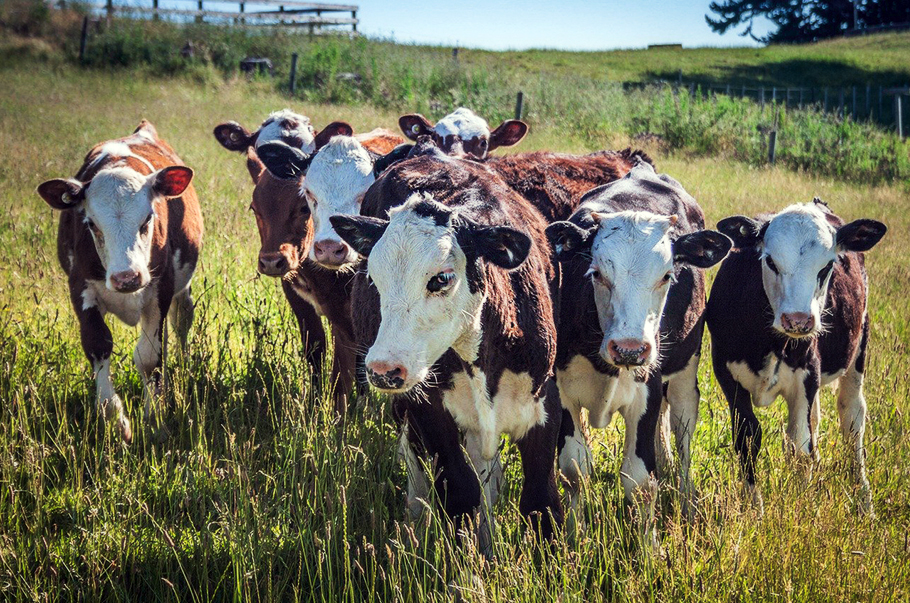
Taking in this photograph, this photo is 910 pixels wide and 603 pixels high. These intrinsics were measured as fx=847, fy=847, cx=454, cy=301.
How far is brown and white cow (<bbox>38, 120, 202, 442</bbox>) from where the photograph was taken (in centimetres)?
524

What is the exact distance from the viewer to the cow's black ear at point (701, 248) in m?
4.17

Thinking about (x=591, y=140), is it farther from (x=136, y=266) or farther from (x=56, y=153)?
(x=136, y=266)

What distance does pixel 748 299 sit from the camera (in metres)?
5.04

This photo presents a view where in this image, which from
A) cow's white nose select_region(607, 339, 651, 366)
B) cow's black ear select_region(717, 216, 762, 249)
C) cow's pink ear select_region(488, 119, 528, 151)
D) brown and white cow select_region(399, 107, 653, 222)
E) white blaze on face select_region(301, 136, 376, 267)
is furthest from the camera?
cow's pink ear select_region(488, 119, 528, 151)

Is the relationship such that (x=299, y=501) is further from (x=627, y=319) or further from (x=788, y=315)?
(x=788, y=315)

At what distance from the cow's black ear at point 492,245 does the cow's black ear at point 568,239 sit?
2.45 ft

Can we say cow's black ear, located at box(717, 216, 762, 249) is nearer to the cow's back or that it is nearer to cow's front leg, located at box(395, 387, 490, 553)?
the cow's back

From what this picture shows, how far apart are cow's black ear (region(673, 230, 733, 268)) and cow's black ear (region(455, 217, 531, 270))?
112 centimetres

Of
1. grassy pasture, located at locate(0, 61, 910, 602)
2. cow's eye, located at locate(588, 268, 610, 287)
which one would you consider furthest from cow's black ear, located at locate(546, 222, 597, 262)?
grassy pasture, located at locate(0, 61, 910, 602)

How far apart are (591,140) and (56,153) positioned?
11748 mm

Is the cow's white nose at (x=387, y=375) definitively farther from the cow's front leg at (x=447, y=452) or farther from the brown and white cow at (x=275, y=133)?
the brown and white cow at (x=275, y=133)

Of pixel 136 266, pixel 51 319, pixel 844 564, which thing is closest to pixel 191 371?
pixel 136 266

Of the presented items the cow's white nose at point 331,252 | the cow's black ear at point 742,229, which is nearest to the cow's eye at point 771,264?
the cow's black ear at point 742,229

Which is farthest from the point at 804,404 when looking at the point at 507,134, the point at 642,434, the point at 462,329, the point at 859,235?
the point at 507,134
